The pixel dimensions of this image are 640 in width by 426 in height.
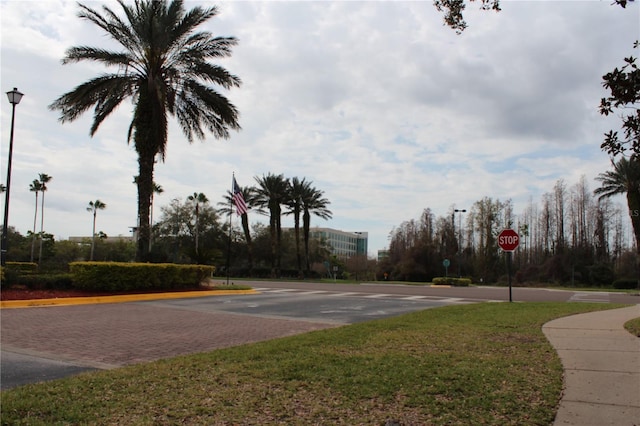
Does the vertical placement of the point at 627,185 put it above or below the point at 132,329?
above

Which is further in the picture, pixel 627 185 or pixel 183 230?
pixel 183 230

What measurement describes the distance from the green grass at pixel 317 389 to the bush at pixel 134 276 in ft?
38.1

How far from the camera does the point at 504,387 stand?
16.2ft

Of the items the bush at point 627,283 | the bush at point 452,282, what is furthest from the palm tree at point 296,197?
the bush at point 627,283

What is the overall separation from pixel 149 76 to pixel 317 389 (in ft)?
61.4

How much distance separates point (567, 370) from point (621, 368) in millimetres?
709

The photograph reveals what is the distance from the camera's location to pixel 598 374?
18.4 ft

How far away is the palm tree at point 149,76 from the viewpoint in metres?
20.0

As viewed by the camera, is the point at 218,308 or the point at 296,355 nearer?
the point at 296,355

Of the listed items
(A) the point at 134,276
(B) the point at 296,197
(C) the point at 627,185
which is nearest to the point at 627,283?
(C) the point at 627,185

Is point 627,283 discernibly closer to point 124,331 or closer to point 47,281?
point 47,281

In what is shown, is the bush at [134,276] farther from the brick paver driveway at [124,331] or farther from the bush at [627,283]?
the bush at [627,283]

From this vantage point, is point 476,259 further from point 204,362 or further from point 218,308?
point 204,362

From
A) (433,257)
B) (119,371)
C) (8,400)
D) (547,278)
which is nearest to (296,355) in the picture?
(119,371)
